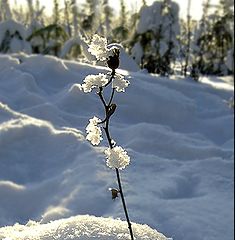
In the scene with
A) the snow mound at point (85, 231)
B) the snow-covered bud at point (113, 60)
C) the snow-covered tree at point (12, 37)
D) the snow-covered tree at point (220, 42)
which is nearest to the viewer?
the snow-covered bud at point (113, 60)

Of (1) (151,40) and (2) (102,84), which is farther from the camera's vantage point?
(1) (151,40)

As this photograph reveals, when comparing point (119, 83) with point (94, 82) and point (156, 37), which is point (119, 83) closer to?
point (94, 82)

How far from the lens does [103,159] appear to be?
138 inches

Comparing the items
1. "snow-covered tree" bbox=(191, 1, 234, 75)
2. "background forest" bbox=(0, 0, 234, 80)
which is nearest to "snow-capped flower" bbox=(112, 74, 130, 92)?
"background forest" bbox=(0, 0, 234, 80)

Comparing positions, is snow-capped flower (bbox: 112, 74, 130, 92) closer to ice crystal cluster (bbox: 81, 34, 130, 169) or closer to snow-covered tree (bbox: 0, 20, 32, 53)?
ice crystal cluster (bbox: 81, 34, 130, 169)

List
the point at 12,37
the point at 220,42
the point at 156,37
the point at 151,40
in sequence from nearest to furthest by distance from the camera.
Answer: the point at 12,37
the point at 156,37
the point at 151,40
the point at 220,42

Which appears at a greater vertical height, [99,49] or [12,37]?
[99,49]

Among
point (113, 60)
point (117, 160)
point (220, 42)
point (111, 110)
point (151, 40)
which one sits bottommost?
point (220, 42)

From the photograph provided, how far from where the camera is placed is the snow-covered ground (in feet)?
9.27

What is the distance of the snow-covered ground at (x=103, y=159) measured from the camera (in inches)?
111

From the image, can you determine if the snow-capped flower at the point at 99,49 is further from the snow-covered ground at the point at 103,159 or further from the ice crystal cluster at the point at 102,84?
the snow-covered ground at the point at 103,159

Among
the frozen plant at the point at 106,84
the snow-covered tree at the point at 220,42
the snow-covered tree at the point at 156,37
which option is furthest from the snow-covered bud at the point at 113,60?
the snow-covered tree at the point at 220,42

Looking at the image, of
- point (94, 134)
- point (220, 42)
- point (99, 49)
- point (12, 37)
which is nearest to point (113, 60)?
point (99, 49)

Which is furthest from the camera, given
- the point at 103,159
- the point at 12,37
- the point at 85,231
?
the point at 12,37
